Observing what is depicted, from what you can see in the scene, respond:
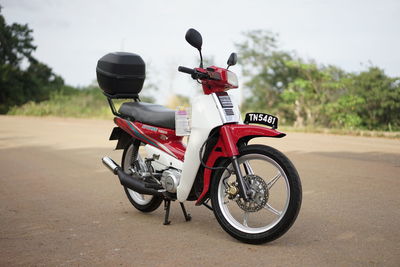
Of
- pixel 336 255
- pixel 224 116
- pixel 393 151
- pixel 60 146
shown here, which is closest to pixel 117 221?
pixel 224 116

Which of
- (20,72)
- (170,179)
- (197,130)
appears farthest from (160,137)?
(20,72)

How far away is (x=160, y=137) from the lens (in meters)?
4.73

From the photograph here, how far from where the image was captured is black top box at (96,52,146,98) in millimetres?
5109

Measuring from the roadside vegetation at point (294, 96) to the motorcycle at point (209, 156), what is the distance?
1086cm

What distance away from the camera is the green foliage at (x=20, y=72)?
32.4 metres

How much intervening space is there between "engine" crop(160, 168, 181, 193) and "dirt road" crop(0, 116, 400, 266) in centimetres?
36

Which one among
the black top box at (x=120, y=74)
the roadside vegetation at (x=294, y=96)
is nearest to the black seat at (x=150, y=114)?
the black top box at (x=120, y=74)

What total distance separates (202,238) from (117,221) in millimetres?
979

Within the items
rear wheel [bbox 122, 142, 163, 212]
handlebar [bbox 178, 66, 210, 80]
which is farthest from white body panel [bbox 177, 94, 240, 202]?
rear wheel [bbox 122, 142, 163, 212]

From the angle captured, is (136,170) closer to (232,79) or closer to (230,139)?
(230,139)

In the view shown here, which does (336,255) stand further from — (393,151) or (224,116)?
(393,151)

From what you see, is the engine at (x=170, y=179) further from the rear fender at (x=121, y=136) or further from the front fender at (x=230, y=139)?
the rear fender at (x=121, y=136)

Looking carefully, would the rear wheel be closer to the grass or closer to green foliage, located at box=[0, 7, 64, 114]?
the grass

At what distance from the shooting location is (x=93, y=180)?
678 cm
